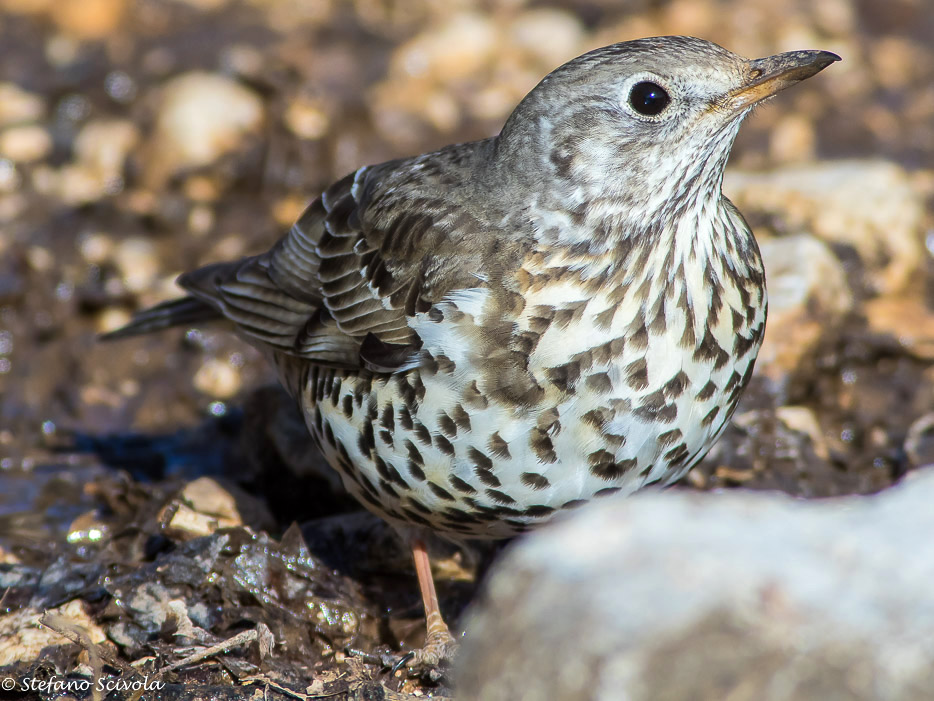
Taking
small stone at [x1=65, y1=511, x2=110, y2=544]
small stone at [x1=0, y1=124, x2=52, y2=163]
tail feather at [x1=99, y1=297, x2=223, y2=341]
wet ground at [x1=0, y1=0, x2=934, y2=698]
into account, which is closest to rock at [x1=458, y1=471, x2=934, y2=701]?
wet ground at [x1=0, y1=0, x2=934, y2=698]

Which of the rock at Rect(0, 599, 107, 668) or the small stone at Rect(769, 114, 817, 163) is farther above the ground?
the small stone at Rect(769, 114, 817, 163)

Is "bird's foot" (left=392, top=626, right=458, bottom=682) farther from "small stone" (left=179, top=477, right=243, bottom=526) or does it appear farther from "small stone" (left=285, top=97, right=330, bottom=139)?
"small stone" (left=285, top=97, right=330, bottom=139)

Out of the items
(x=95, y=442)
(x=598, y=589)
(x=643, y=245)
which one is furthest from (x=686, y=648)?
(x=95, y=442)

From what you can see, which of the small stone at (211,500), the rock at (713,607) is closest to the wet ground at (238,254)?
the small stone at (211,500)

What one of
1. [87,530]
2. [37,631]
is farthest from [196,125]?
[37,631]

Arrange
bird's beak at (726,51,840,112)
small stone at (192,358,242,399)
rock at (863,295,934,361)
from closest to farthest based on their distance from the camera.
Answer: bird's beak at (726,51,840,112), rock at (863,295,934,361), small stone at (192,358,242,399)
